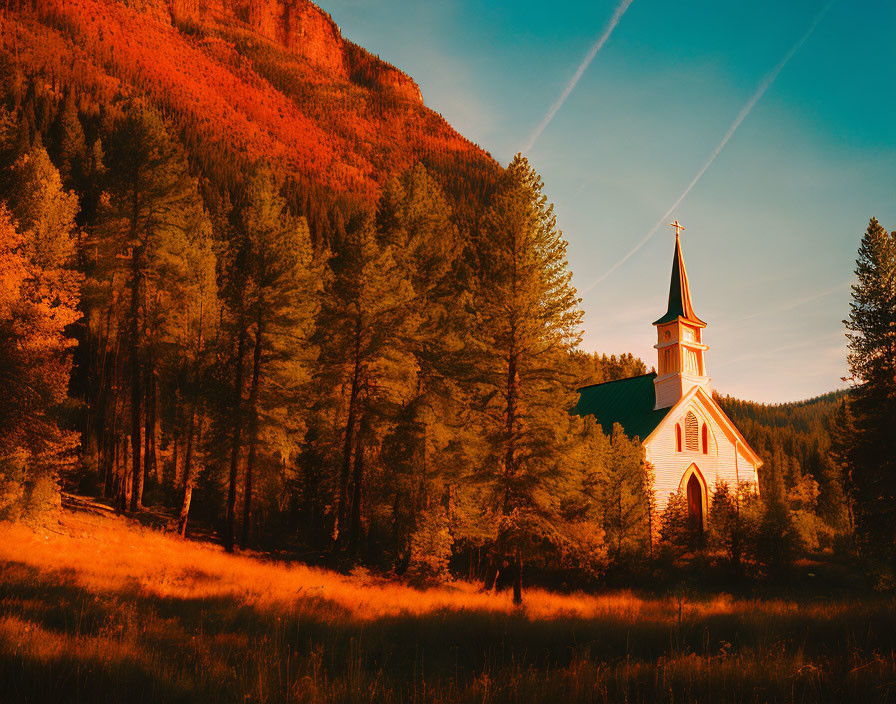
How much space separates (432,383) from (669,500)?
67.5ft

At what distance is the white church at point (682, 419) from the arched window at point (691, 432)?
72 millimetres

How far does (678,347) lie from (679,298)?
13.0 feet

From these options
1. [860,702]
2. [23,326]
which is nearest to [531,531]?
[860,702]

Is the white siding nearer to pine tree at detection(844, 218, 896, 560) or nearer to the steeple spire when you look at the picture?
the steeple spire

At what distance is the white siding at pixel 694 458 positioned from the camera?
34781 mm

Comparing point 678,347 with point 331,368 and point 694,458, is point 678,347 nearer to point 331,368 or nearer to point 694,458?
point 694,458

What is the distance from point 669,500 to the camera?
106 ft

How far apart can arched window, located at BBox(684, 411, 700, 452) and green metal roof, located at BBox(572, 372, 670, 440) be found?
8.08 feet

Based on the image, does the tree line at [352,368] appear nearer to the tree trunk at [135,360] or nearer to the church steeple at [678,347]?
the tree trunk at [135,360]

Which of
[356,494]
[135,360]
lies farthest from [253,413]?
[135,360]

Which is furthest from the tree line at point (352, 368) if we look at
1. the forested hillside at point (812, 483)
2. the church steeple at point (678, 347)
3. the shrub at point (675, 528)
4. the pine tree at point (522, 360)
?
the church steeple at point (678, 347)

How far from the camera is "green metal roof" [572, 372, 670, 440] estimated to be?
118 ft

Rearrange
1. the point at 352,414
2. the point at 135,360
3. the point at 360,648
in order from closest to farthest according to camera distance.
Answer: the point at 360,648 → the point at 352,414 → the point at 135,360

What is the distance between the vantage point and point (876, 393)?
2173 centimetres
